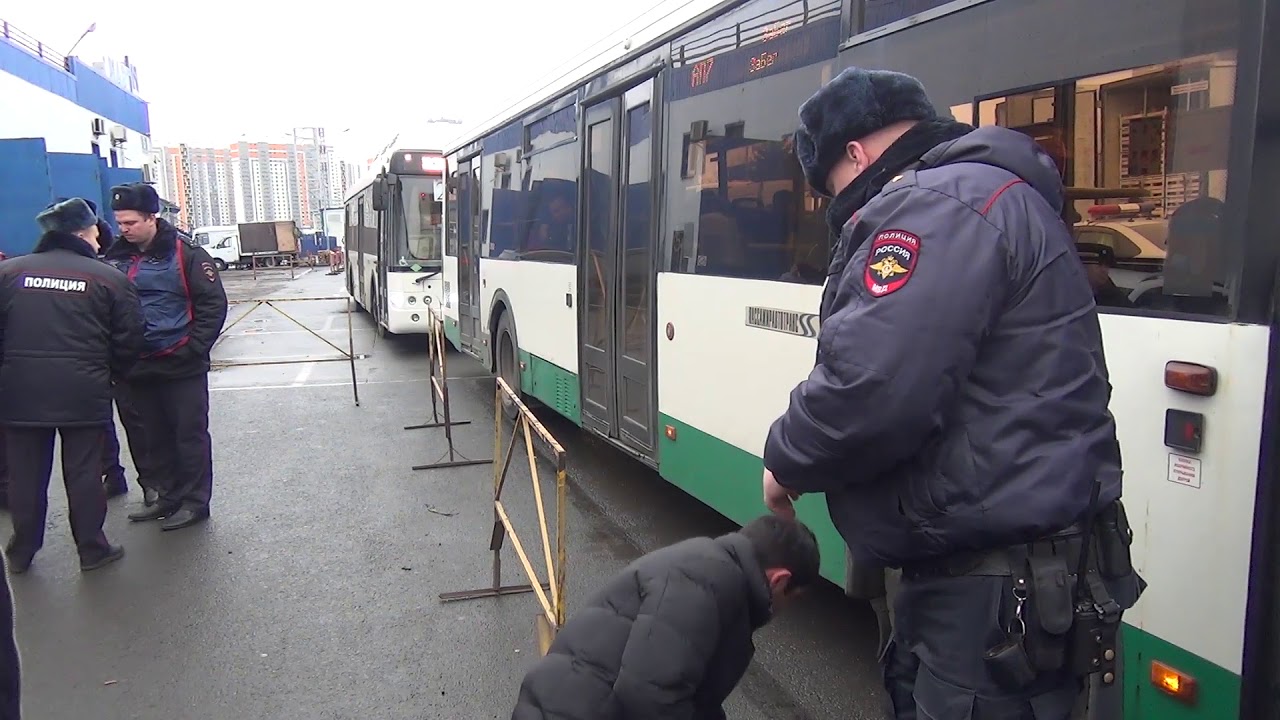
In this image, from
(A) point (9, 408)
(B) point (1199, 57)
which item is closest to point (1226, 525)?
(B) point (1199, 57)

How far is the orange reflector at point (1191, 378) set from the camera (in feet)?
7.50

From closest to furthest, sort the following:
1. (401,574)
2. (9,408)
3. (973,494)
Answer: (973,494) → (9,408) → (401,574)

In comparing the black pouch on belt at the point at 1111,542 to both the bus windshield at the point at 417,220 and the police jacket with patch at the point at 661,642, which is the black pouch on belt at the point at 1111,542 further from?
the bus windshield at the point at 417,220

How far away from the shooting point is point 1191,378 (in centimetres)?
233

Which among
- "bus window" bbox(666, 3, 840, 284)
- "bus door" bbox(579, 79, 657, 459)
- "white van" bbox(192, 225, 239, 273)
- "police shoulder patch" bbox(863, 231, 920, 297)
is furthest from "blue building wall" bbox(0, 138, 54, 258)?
"white van" bbox(192, 225, 239, 273)

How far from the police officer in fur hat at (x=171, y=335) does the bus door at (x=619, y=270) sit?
2458mm

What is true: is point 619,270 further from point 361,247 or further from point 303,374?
point 361,247

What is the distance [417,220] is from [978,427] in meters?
13.8

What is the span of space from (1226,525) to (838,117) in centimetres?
142

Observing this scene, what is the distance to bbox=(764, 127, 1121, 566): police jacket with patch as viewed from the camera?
67.4 inches

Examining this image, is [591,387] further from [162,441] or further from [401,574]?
[162,441]

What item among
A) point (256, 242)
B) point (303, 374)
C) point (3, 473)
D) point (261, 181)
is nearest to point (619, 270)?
point (3, 473)

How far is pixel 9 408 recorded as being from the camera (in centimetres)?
495

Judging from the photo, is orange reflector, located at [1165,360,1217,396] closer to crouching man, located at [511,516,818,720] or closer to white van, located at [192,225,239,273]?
crouching man, located at [511,516,818,720]
